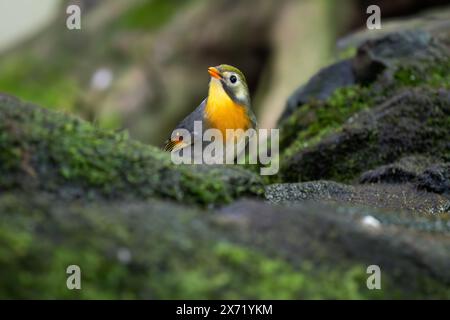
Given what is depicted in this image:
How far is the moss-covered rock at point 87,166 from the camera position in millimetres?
3557

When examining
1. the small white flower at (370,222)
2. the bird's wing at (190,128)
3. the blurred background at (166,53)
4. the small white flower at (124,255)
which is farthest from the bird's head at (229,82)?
the blurred background at (166,53)

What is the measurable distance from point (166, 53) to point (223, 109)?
10.3 meters

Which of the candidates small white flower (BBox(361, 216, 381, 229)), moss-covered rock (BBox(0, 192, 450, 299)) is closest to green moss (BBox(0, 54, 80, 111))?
small white flower (BBox(361, 216, 381, 229))

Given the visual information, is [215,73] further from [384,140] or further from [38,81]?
[38,81]

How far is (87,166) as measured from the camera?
146 inches

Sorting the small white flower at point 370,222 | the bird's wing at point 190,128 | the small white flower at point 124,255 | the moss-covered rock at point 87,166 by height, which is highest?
the bird's wing at point 190,128

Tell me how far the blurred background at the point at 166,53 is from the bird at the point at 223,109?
7986 millimetres

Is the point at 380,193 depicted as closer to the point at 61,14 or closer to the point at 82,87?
the point at 82,87

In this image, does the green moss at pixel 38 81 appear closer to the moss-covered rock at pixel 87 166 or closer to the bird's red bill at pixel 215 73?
the bird's red bill at pixel 215 73

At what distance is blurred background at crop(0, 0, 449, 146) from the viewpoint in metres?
14.2

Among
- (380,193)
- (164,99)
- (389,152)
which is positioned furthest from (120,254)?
(164,99)

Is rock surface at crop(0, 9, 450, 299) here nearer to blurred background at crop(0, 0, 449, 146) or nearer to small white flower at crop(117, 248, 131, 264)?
small white flower at crop(117, 248, 131, 264)

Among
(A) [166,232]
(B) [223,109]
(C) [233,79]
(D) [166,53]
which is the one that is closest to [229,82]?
(C) [233,79]
